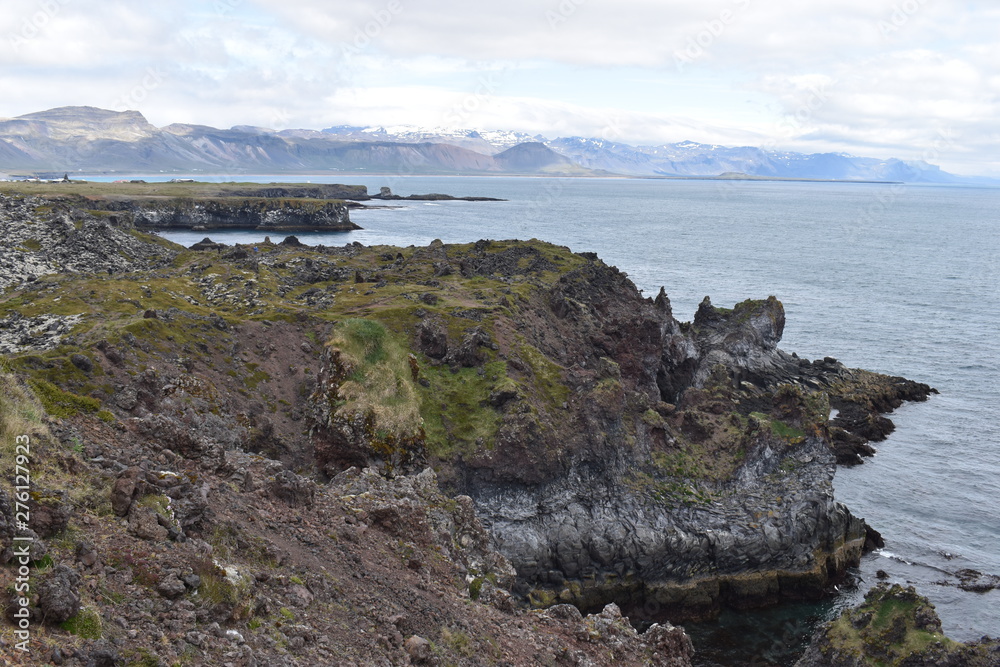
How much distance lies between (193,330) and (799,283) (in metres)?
117

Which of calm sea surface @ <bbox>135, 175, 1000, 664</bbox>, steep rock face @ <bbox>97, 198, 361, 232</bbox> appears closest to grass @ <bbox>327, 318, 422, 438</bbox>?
calm sea surface @ <bbox>135, 175, 1000, 664</bbox>

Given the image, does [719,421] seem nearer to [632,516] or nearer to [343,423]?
[632,516]

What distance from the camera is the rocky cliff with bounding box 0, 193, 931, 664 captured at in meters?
19.5

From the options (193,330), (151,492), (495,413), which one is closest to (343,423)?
(495,413)

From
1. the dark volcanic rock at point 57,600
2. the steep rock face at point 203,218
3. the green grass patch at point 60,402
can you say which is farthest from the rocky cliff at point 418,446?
the steep rock face at point 203,218

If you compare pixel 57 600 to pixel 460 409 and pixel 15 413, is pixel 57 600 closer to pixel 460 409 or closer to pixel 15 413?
pixel 15 413

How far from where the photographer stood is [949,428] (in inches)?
2638

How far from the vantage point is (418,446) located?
1656 inches

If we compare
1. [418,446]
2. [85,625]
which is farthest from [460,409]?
[85,625]

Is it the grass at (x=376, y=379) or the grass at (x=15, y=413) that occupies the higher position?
the grass at (x=15, y=413)

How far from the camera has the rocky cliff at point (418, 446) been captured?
64.0 ft

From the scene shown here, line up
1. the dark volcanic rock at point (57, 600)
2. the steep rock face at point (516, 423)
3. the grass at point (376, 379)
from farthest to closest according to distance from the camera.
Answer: the grass at point (376, 379)
the steep rock face at point (516, 423)
the dark volcanic rock at point (57, 600)

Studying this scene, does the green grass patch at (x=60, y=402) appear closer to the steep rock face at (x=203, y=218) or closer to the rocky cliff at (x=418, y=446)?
the rocky cliff at (x=418, y=446)

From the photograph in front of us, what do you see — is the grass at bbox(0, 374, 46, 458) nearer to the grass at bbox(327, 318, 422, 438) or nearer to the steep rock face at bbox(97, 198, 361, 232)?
the grass at bbox(327, 318, 422, 438)
